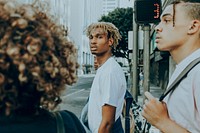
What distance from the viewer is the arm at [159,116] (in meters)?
2.15

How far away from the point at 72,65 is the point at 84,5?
95.3 m

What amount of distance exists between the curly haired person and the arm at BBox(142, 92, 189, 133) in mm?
664

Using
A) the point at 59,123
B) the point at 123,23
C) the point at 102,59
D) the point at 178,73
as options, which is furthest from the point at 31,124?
the point at 123,23

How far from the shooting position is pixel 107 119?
297 centimetres

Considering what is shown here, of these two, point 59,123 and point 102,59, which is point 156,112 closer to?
point 59,123

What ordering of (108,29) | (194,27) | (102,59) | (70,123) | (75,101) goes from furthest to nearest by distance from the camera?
(75,101)
(108,29)
(102,59)
(194,27)
(70,123)

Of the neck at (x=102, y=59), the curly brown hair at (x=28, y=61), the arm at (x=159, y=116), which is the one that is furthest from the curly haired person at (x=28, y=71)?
the neck at (x=102, y=59)

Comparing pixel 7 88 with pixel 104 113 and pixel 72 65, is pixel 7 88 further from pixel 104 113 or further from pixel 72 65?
pixel 104 113

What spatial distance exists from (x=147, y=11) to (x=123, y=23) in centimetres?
3034

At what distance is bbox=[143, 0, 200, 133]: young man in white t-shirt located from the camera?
209cm

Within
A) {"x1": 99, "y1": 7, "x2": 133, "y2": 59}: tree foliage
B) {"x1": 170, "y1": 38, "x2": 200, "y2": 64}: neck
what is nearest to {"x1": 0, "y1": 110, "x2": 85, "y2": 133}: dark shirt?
{"x1": 170, "y1": 38, "x2": 200, "y2": 64}: neck

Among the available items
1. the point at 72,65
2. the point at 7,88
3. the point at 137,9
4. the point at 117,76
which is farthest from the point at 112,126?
the point at 137,9

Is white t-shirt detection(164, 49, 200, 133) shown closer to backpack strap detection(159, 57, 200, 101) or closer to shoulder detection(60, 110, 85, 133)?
backpack strap detection(159, 57, 200, 101)

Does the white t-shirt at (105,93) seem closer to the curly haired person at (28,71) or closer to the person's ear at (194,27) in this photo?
the person's ear at (194,27)
